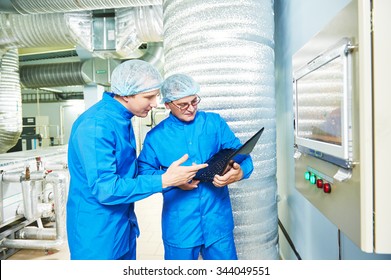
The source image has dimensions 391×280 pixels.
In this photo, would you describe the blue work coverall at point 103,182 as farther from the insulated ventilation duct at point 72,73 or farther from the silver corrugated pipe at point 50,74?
the silver corrugated pipe at point 50,74

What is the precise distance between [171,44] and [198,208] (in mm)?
816

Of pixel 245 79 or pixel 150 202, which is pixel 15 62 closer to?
pixel 150 202

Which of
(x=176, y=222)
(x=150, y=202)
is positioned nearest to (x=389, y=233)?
(x=176, y=222)

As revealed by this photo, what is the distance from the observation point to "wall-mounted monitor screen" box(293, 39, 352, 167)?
624mm

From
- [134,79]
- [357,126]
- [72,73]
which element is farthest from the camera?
[72,73]

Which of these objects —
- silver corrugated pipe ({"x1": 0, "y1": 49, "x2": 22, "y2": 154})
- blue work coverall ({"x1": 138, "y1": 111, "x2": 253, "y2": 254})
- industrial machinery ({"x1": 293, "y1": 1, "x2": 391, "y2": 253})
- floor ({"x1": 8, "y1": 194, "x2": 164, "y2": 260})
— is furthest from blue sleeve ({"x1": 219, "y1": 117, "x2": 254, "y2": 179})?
silver corrugated pipe ({"x1": 0, "y1": 49, "x2": 22, "y2": 154})

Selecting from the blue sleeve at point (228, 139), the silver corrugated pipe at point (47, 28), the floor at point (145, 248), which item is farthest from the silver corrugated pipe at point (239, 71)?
the silver corrugated pipe at point (47, 28)

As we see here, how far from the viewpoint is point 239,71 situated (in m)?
1.33

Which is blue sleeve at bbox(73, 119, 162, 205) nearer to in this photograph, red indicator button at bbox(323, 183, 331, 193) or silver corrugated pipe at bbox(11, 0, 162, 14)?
red indicator button at bbox(323, 183, 331, 193)

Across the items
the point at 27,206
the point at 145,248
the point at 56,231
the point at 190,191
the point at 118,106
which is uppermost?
the point at 118,106

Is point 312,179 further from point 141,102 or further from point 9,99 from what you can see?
point 9,99

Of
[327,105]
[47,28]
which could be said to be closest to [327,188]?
[327,105]

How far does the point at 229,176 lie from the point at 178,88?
42cm

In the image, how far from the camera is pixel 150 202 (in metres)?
3.81
